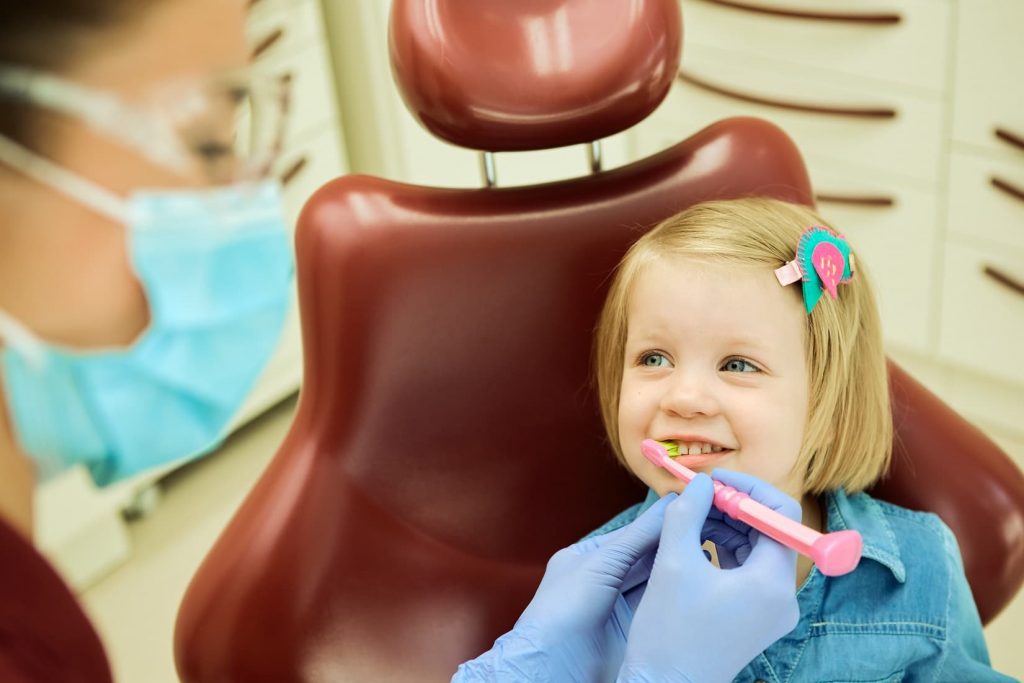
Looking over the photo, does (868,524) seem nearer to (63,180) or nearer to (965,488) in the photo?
(965,488)

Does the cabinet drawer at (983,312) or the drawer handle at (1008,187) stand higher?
the drawer handle at (1008,187)

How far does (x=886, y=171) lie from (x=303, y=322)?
1.27 m

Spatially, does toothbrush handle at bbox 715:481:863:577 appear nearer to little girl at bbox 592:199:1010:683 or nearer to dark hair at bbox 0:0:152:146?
little girl at bbox 592:199:1010:683

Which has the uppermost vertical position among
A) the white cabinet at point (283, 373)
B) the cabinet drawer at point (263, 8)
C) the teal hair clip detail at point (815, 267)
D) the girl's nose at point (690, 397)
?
the cabinet drawer at point (263, 8)

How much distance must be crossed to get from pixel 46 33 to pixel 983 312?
6.48ft

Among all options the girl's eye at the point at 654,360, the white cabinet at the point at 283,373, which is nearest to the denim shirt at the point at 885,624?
the girl's eye at the point at 654,360

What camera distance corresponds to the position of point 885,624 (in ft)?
3.59

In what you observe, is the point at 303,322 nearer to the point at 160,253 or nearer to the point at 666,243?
the point at 666,243

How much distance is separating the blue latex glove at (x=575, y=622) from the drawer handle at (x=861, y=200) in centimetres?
123

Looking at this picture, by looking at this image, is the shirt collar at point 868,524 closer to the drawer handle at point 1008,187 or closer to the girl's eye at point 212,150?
the girl's eye at point 212,150

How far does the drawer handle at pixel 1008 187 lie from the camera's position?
6.38 feet

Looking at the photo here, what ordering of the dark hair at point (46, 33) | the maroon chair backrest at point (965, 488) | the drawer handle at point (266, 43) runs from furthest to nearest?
the maroon chair backrest at point (965, 488) → the drawer handle at point (266, 43) → the dark hair at point (46, 33)

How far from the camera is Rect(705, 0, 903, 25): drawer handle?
1993mm

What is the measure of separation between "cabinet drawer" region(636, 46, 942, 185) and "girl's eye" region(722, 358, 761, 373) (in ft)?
3.51
